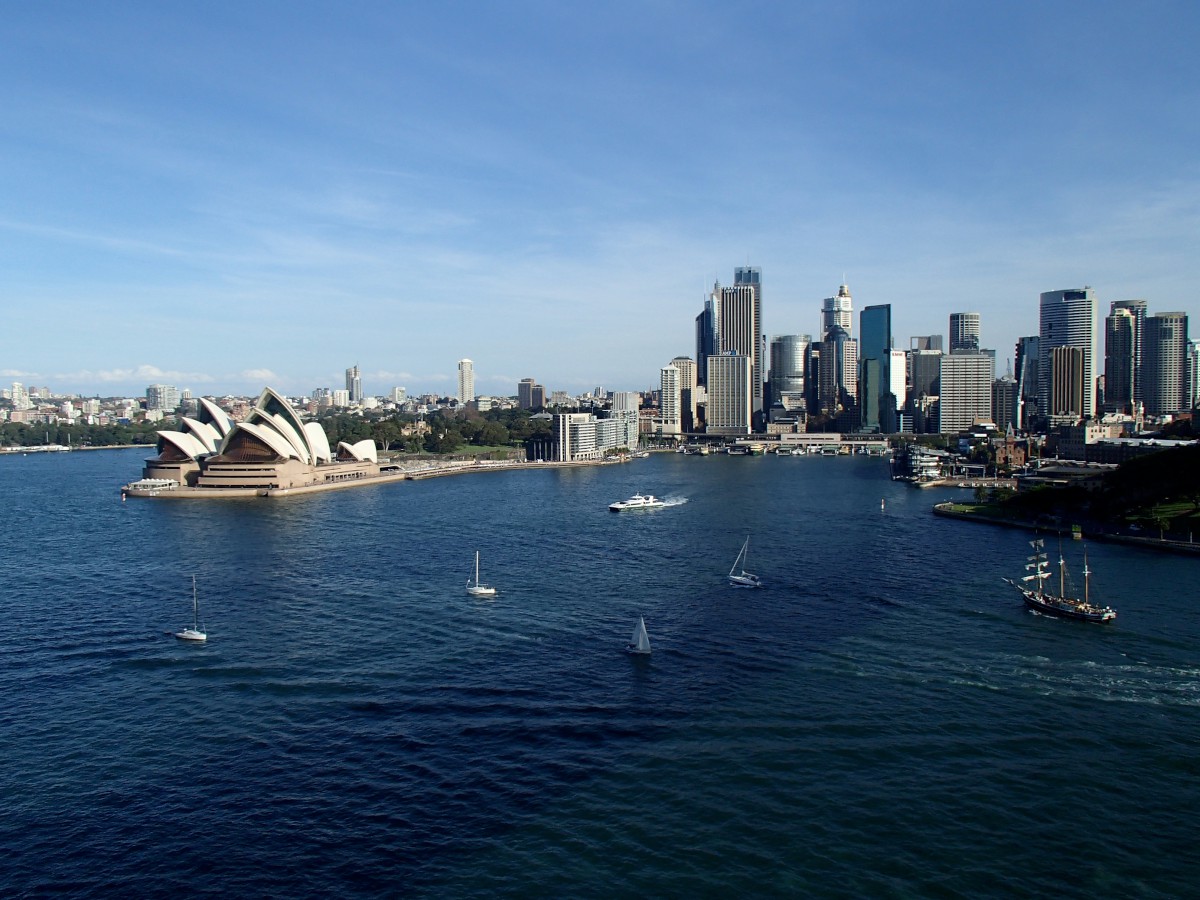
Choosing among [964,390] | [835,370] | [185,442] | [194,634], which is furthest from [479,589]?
[835,370]

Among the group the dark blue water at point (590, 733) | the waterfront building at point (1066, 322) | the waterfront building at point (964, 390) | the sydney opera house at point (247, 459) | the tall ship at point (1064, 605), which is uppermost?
the waterfront building at point (1066, 322)

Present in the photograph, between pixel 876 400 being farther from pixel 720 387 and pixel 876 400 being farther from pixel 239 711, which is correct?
pixel 239 711

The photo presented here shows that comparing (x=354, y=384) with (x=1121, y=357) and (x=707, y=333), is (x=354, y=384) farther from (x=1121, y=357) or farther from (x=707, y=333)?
(x=1121, y=357)

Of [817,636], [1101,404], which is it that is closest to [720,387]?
[1101,404]

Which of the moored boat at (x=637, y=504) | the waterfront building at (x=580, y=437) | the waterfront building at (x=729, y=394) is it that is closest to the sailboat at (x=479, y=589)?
the moored boat at (x=637, y=504)

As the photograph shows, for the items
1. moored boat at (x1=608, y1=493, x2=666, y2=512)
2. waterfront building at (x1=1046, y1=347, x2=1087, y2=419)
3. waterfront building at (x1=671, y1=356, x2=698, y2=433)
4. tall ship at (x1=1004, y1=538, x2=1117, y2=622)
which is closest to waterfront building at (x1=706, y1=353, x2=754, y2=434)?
waterfront building at (x1=671, y1=356, x2=698, y2=433)

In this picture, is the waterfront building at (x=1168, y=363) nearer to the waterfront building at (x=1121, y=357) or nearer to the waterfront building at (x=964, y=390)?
the waterfront building at (x=1121, y=357)
